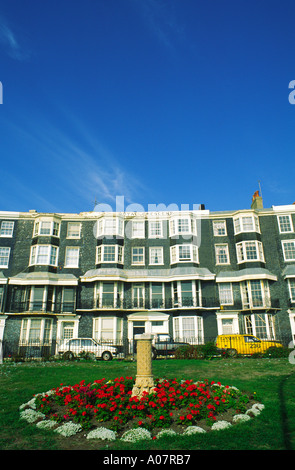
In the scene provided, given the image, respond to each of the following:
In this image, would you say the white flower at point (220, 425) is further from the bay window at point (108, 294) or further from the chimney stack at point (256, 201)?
the chimney stack at point (256, 201)

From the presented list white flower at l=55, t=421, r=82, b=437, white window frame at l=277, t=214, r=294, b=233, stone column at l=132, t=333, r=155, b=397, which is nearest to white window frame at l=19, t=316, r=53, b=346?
stone column at l=132, t=333, r=155, b=397

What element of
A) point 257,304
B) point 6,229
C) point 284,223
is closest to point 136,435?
point 257,304

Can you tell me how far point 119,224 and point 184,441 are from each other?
27.2m

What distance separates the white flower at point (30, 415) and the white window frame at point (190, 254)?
23400 millimetres

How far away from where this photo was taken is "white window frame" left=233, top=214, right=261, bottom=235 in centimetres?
3269

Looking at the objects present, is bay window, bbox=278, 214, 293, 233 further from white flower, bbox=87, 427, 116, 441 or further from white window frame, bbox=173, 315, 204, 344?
white flower, bbox=87, 427, 116, 441

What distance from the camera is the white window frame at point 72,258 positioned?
3247cm

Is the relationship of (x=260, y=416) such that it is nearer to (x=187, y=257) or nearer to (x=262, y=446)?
(x=262, y=446)

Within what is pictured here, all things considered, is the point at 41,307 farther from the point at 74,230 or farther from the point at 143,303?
the point at 143,303

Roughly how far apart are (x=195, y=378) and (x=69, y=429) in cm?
660

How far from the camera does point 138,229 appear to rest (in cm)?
3438

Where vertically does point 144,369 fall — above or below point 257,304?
below

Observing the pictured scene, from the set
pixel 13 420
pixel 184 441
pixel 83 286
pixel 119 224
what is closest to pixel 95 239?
pixel 119 224
